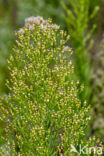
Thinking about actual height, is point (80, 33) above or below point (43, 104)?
above

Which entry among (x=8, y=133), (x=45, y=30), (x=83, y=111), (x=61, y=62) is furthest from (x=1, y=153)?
(x=45, y=30)

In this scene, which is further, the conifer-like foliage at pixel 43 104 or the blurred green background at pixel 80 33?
the blurred green background at pixel 80 33

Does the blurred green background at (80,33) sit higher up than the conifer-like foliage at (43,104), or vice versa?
the blurred green background at (80,33)

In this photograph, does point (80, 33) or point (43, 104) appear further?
point (80, 33)

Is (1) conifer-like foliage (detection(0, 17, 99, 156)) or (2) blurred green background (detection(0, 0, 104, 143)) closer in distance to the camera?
(1) conifer-like foliage (detection(0, 17, 99, 156))

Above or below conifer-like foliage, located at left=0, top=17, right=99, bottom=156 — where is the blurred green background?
above
